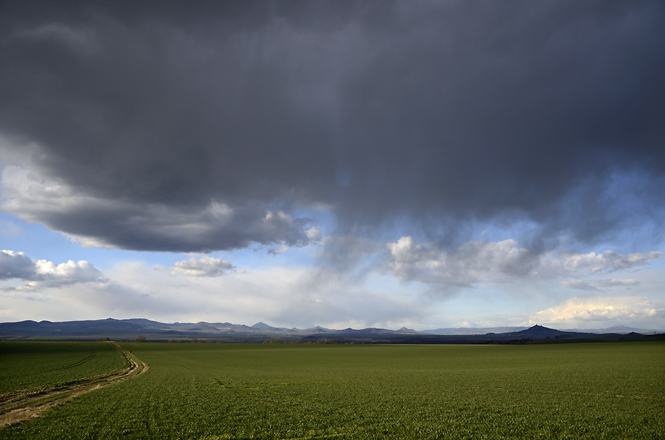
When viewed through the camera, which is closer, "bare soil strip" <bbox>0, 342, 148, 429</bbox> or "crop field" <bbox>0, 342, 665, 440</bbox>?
"crop field" <bbox>0, 342, 665, 440</bbox>

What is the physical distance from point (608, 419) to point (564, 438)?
6.53m

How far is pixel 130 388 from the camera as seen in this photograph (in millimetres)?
35875

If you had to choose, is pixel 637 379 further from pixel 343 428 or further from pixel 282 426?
pixel 282 426

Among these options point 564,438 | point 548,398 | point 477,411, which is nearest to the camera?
point 564,438

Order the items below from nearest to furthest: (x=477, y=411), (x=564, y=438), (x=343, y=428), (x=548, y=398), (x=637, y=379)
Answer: (x=564, y=438) < (x=343, y=428) < (x=477, y=411) < (x=548, y=398) < (x=637, y=379)

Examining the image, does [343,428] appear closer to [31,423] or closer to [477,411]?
[477,411]

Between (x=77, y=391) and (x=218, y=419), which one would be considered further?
(x=77, y=391)

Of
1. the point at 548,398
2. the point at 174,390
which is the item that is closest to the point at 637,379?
the point at 548,398

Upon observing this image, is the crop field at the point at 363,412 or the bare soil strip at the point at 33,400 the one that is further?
the bare soil strip at the point at 33,400

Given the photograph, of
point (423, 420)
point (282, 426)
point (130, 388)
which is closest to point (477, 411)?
point (423, 420)

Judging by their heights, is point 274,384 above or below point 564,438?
below

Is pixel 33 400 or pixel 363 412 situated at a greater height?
pixel 363 412

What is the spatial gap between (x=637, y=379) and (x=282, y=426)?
44.5 metres

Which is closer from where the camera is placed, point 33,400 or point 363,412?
point 363,412
